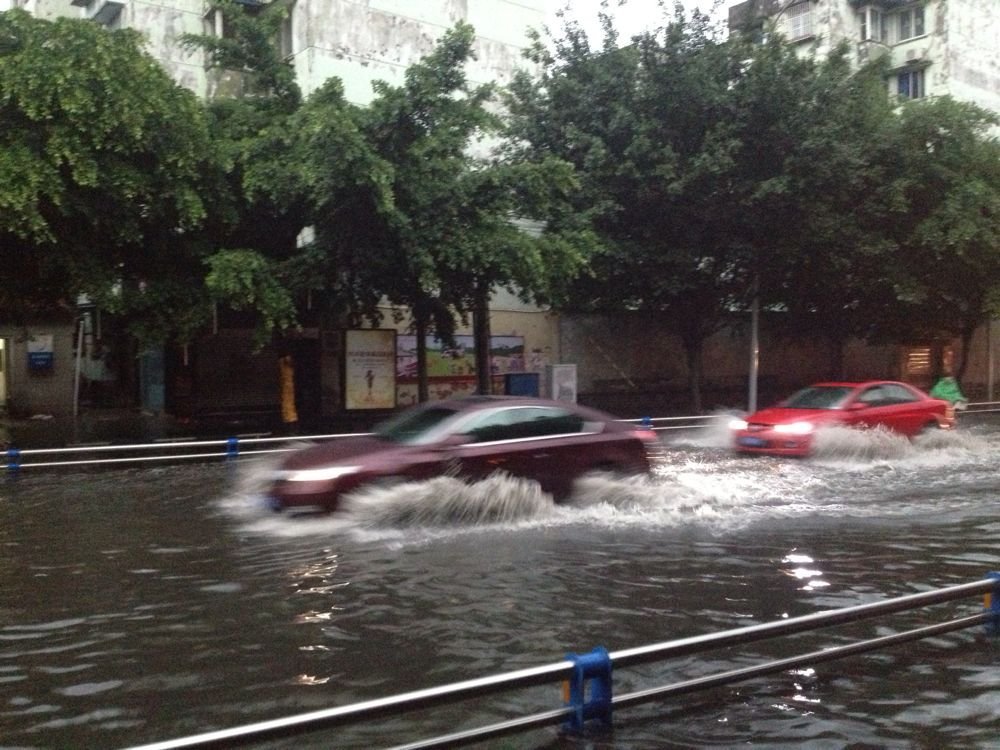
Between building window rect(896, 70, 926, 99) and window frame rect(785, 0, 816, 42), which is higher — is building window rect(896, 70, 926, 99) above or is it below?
below

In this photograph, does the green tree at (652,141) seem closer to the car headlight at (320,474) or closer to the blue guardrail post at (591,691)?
the car headlight at (320,474)

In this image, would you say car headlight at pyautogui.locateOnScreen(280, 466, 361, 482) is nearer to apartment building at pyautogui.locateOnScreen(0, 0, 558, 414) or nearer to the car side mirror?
the car side mirror

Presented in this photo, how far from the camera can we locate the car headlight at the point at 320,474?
9.16 meters

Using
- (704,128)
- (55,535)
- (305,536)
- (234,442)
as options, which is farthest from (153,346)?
(704,128)

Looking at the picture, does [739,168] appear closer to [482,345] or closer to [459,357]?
[482,345]

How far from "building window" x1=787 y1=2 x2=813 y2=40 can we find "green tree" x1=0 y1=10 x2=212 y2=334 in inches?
1295

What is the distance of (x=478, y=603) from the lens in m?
6.71

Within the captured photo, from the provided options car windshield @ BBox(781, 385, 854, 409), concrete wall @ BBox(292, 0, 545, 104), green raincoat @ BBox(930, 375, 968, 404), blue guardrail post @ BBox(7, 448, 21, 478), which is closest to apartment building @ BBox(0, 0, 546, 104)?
concrete wall @ BBox(292, 0, 545, 104)

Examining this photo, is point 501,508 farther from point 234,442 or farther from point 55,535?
point 234,442

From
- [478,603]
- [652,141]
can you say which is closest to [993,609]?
[478,603]

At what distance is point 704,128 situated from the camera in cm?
2311

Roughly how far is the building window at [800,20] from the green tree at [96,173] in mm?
32892

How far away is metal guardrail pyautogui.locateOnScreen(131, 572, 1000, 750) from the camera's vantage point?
10.5ft

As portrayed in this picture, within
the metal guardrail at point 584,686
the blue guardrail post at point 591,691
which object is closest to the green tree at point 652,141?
the metal guardrail at point 584,686
